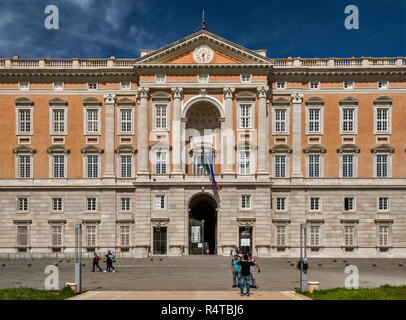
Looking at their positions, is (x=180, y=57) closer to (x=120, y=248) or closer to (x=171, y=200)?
(x=171, y=200)

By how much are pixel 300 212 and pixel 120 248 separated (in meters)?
23.7

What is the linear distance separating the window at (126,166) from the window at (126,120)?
359 centimetres

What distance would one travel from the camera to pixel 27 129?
64.4 metres

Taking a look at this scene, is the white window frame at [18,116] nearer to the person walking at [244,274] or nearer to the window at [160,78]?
the window at [160,78]

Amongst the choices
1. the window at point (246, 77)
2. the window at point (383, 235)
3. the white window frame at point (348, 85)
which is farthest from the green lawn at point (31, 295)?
the white window frame at point (348, 85)

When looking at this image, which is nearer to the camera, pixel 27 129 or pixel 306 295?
pixel 306 295

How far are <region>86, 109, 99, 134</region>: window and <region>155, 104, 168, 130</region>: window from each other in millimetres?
8191

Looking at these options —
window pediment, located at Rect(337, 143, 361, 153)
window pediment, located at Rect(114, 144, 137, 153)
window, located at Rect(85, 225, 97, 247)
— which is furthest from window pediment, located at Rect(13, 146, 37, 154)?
window pediment, located at Rect(337, 143, 361, 153)

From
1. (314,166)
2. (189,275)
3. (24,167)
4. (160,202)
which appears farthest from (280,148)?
(24,167)

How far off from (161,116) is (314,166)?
69.3 feet

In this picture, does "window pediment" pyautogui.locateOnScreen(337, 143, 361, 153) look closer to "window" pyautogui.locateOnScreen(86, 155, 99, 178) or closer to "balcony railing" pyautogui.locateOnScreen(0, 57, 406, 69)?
"balcony railing" pyautogui.locateOnScreen(0, 57, 406, 69)
